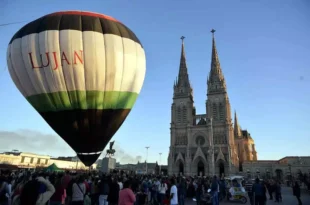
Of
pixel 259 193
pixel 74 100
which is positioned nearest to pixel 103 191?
pixel 74 100

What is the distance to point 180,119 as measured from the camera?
63.6m

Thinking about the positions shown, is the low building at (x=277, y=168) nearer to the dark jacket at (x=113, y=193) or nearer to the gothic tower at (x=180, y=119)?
the gothic tower at (x=180, y=119)

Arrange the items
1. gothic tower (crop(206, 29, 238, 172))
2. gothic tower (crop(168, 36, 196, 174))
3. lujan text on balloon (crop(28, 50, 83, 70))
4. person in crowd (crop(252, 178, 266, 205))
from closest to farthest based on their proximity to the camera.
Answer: person in crowd (crop(252, 178, 266, 205)), lujan text on balloon (crop(28, 50, 83, 70)), gothic tower (crop(206, 29, 238, 172)), gothic tower (crop(168, 36, 196, 174))

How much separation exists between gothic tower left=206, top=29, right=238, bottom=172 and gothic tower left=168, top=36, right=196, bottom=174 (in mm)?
5611

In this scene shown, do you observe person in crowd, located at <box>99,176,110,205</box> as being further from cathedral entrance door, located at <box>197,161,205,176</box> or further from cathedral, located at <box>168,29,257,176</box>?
cathedral entrance door, located at <box>197,161,205,176</box>

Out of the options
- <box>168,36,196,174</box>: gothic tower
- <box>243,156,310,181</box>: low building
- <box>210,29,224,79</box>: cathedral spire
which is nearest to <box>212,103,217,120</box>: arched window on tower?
<box>168,36,196,174</box>: gothic tower

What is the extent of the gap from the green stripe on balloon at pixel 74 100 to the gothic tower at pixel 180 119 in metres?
48.6

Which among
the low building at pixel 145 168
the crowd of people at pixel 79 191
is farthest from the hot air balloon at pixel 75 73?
the low building at pixel 145 168

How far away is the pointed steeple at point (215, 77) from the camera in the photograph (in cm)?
6303

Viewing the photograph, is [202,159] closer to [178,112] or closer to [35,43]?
[178,112]

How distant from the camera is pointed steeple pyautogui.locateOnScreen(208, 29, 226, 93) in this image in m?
63.0

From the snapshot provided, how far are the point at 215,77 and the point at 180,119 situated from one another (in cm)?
1511

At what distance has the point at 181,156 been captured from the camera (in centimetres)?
5928

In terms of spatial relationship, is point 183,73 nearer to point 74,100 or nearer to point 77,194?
point 74,100
